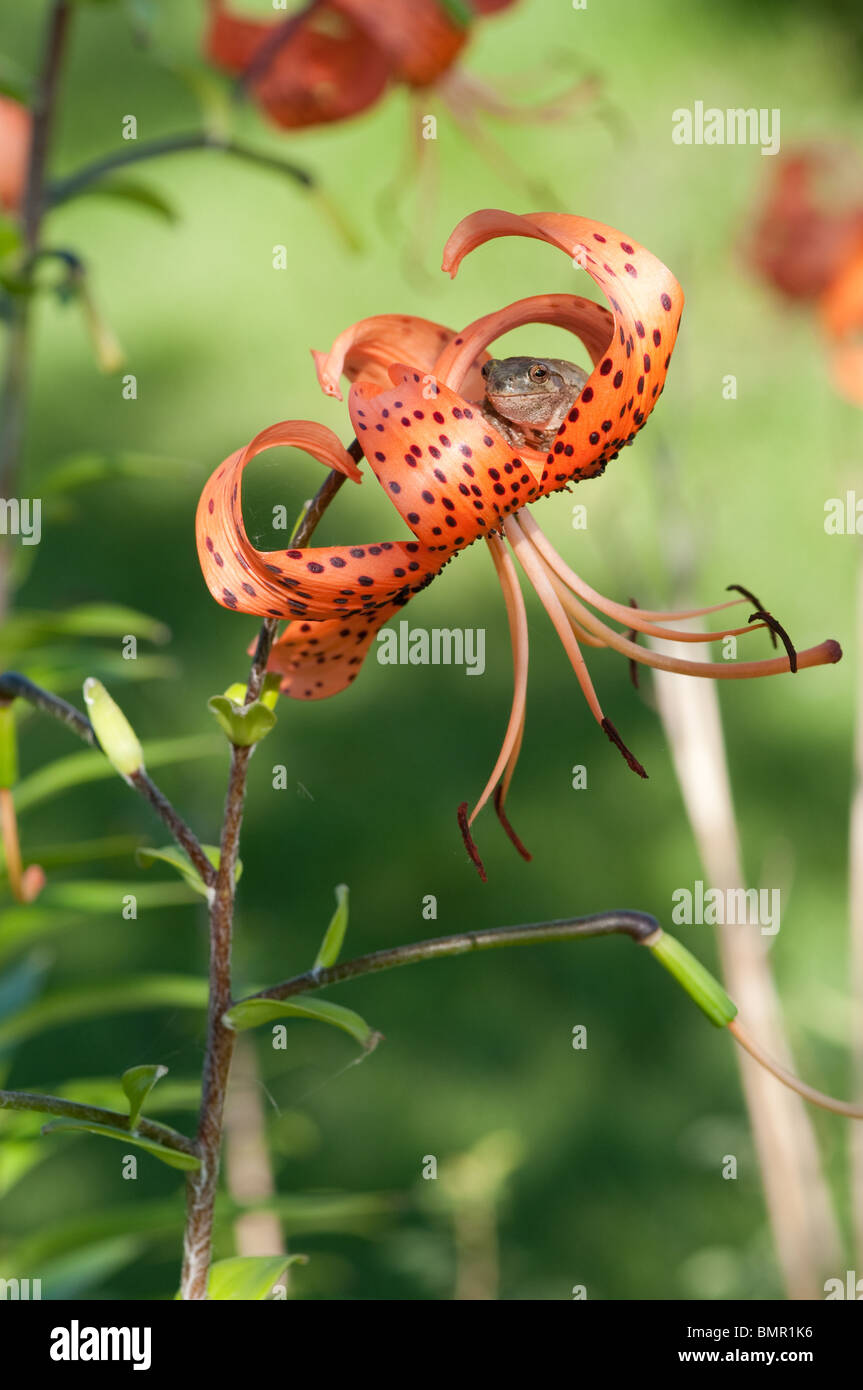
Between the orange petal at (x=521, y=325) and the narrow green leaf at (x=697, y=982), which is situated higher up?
the orange petal at (x=521, y=325)

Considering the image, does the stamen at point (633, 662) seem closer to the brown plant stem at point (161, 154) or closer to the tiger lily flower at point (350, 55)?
the brown plant stem at point (161, 154)

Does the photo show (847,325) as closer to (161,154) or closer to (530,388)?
(161,154)

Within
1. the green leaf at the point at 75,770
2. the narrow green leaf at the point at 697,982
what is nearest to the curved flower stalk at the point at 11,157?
the green leaf at the point at 75,770

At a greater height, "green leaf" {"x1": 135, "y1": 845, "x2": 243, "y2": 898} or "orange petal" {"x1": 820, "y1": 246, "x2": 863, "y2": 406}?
"orange petal" {"x1": 820, "y1": 246, "x2": 863, "y2": 406}

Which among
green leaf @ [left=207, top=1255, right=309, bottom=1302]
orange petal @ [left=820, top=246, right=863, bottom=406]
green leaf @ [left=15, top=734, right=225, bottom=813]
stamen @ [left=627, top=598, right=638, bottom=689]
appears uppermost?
orange petal @ [left=820, top=246, right=863, bottom=406]

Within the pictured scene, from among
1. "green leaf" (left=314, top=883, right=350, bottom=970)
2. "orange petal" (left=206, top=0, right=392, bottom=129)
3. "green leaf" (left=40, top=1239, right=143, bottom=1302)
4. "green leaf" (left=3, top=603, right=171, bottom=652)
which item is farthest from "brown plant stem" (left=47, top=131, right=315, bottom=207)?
"green leaf" (left=40, top=1239, right=143, bottom=1302)

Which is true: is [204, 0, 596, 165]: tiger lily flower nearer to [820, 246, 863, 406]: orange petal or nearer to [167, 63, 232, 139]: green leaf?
[167, 63, 232, 139]: green leaf
